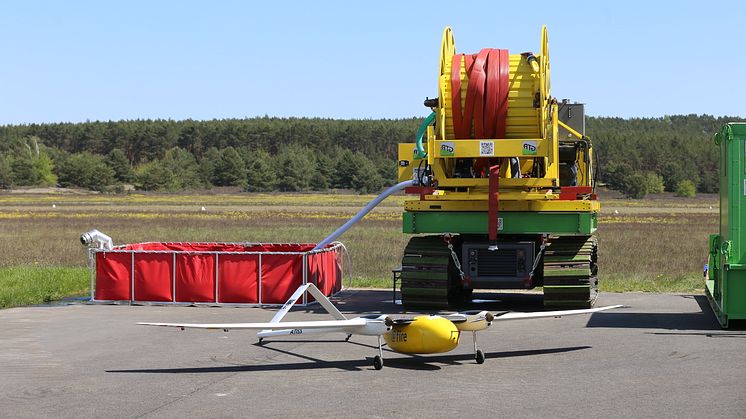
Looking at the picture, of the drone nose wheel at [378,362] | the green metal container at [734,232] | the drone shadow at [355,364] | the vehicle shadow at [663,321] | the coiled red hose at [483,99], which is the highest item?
the coiled red hose at [483,99]

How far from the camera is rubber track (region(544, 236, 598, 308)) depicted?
2077 centimetres

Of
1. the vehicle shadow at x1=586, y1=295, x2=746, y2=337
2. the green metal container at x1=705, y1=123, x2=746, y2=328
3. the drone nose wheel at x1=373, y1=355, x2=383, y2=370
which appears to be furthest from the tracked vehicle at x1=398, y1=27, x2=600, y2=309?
the drone nose wheel at x1=373, y1=355, x2=383, y2=370

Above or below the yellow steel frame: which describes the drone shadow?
below

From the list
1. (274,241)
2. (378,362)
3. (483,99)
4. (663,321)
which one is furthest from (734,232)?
(274,241)

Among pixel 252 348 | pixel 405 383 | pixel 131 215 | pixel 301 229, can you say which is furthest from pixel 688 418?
pixel 131 215

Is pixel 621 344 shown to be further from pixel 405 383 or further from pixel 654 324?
pixel 405 383

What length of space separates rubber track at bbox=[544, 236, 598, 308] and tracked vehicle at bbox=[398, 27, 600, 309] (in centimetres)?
2

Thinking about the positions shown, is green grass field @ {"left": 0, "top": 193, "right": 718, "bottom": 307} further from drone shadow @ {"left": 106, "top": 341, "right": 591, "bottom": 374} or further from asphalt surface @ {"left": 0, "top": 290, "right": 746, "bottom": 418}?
drone shadow @ {"left": 106, "top": 341, "right": 591, "bottom": 374}

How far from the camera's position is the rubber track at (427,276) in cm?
2133

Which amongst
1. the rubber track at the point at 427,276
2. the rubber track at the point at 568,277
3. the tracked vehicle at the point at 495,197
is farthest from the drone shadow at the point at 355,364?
the tracked vehicle at the point at 495,197

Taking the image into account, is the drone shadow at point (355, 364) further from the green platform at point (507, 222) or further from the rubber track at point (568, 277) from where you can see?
the green platform at point (507, 222)

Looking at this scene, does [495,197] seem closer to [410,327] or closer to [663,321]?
[663,321]

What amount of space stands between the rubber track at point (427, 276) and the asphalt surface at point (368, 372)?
91.3 inches

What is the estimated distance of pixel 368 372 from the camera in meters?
14.2
